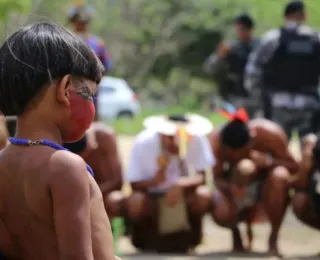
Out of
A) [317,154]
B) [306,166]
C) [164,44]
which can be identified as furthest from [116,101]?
[317,154]

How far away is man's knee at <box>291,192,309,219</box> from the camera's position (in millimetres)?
6184

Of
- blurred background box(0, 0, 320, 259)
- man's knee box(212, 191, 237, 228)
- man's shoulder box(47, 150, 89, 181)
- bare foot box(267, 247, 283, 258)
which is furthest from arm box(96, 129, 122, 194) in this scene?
blurred background box(0, 0, 320, 259)

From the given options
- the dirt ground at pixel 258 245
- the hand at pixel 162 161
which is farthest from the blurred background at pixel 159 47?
the hand at pixel 162 161

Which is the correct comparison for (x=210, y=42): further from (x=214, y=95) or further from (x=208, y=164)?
(x=208, y=164)

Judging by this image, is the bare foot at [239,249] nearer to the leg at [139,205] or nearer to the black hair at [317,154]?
the leg at [139,205]

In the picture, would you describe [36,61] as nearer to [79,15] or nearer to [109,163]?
[109,163]

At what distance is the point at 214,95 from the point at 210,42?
2464mm

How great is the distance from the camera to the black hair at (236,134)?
622 cm

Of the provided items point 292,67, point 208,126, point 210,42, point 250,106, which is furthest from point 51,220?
point 210,42

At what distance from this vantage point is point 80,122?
2154 millimetres

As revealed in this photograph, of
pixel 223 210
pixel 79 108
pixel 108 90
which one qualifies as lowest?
pixel 108 90

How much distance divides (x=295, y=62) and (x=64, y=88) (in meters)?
5.43

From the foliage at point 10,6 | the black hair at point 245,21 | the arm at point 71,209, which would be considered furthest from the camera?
the black hair at point 245,21

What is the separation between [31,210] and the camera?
2.07 m
